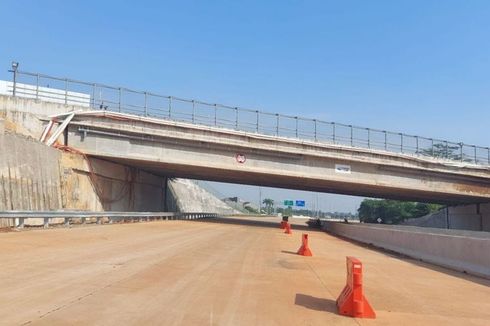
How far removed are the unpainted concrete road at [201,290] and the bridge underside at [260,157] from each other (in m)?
24.8

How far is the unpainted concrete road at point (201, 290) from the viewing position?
750cm

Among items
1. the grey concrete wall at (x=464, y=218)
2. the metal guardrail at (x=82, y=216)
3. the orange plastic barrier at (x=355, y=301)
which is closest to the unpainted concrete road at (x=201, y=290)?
the orange plastic barrier at (x=355, y=301)

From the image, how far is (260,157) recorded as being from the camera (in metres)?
45.0

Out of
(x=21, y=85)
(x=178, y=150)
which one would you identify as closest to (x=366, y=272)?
(x=178, y=150)

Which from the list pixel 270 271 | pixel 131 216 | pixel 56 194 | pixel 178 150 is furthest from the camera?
pixel 178 150

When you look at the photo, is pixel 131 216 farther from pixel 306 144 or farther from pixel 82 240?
pixel 82 240

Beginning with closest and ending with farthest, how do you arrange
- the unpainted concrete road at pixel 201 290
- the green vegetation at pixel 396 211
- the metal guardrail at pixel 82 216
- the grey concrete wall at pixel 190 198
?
1. the unpainted concrete road at pixel 201 290
2. the metal guardrail at pixel 82 216
3. the grey concrete wall at pixel 190 198
4. the green vegetation at pixel 396 211

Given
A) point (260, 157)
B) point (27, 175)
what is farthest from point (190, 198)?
point (27, 175)

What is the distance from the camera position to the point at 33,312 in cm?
722

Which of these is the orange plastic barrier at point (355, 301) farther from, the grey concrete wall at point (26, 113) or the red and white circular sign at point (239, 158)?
the red and white circular sign at point (239, 158)

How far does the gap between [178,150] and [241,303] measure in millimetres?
34950

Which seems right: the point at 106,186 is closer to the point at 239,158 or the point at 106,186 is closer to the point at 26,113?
the point at 26,113

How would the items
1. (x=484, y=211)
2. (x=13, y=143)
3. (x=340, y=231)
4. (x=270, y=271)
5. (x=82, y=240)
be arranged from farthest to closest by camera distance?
(x=484, y=211) < (x=340, y=231) < (x=13, y=143) < (x=82, y=240) < (x=270, y=271)

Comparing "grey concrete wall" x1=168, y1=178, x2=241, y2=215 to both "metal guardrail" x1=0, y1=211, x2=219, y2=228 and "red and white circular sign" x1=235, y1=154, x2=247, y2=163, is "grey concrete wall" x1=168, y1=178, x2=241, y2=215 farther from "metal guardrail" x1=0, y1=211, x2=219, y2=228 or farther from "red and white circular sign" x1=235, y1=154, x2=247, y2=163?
"red and white circular sign" x1=235, y1=154, x2=247, y2=163
